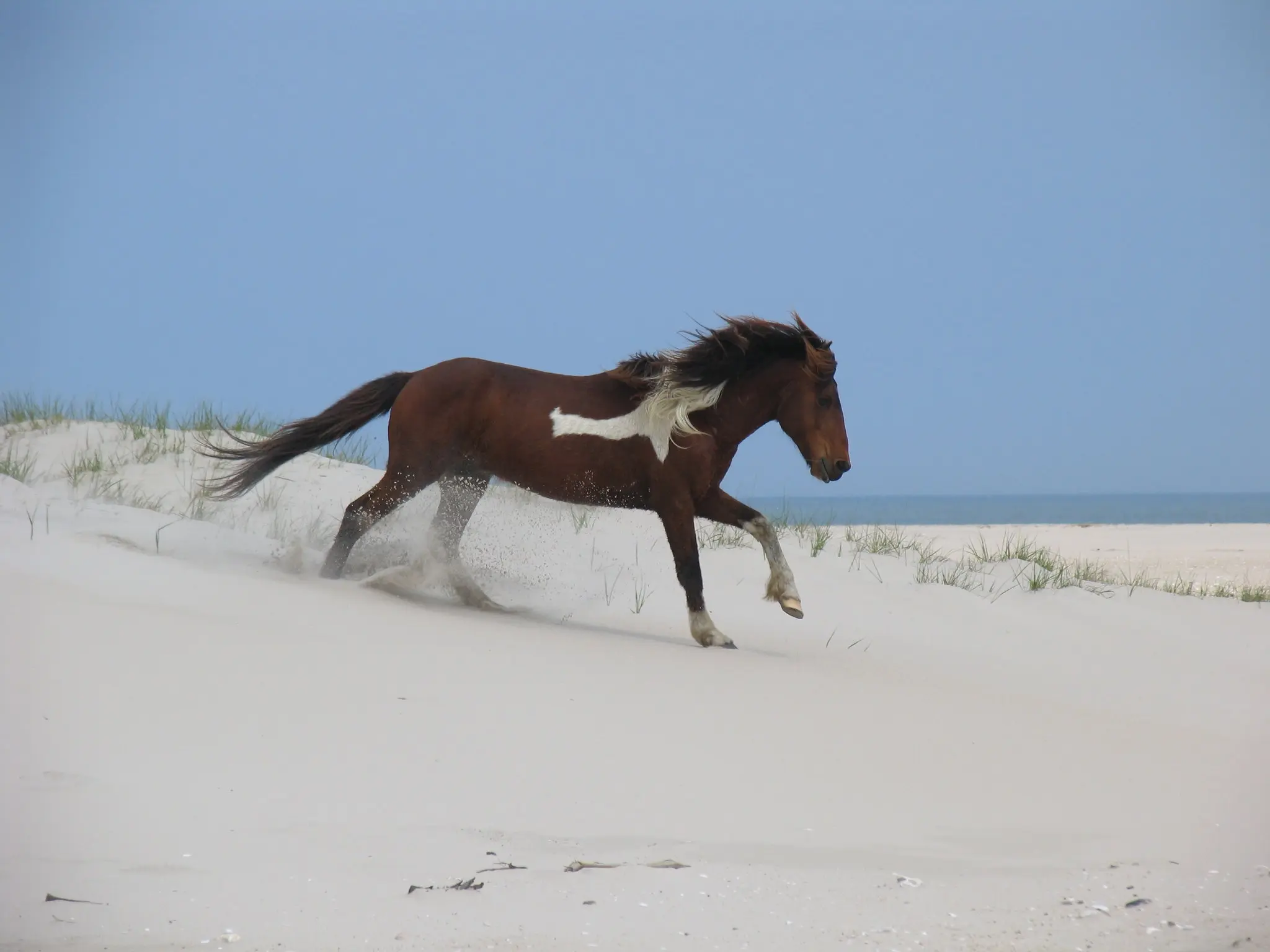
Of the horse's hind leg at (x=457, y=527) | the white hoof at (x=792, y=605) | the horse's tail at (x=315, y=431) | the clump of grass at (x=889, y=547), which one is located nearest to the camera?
the white hoof at (x=792, y=605)

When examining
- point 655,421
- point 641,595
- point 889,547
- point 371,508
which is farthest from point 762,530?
point 889,547

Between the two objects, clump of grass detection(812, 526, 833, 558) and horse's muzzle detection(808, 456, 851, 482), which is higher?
horse's muzzle detection(808, 456, 851, 482)

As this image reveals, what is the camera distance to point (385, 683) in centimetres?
451

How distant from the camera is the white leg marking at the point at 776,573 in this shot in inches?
250

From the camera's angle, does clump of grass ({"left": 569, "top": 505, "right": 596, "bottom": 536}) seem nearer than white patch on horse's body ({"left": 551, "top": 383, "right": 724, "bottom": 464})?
No

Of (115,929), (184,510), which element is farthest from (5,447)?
(115,929)

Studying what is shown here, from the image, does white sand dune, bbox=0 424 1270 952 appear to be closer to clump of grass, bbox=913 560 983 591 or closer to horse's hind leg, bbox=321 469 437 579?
horse's hind leg, bbox=321 469 437 579

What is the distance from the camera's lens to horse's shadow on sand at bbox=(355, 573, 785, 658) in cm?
647

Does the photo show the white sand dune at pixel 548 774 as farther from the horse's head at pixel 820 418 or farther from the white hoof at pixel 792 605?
the horse's head at pixel 820 418

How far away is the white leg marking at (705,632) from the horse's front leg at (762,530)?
13.0 inches

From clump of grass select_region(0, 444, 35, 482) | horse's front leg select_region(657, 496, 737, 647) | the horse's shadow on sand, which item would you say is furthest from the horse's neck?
clump of grass select_region(0, 444, 35, 482)

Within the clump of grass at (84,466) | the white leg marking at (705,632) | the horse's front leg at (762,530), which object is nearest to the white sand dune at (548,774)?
the white leg marking at (705,632)

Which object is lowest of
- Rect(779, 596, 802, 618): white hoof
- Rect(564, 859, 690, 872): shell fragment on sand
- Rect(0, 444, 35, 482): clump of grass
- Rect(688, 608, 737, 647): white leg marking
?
Rect(564, 859, 690, 872): shell fragment on sand

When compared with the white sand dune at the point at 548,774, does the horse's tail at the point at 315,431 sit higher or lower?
higher
